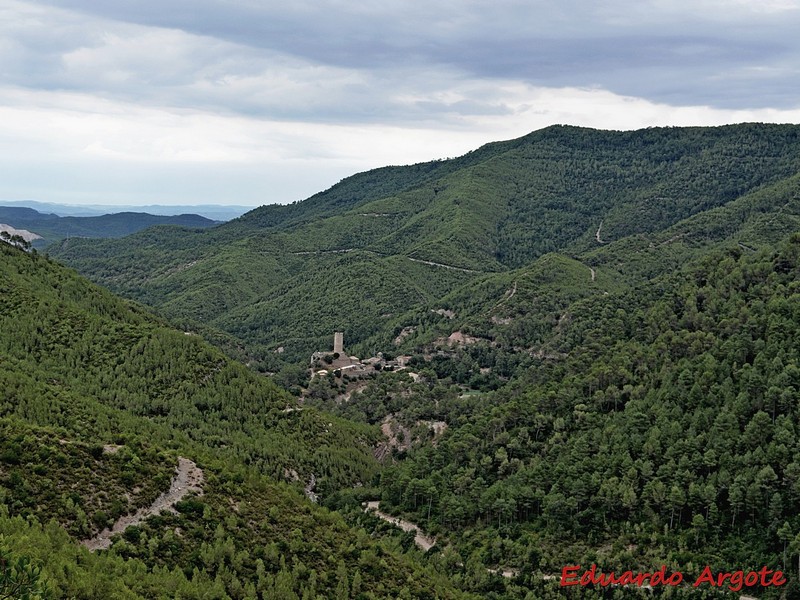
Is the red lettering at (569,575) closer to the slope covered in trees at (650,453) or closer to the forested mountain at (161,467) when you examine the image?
the slope covered in trees at (650,453)

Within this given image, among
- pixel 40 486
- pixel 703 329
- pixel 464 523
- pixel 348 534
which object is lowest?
pixel 464 523

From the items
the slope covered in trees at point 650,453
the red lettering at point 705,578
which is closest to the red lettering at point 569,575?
the slope covered in trees at point 650,453

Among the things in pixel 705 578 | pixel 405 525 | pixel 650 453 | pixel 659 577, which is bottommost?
pixel 405 525

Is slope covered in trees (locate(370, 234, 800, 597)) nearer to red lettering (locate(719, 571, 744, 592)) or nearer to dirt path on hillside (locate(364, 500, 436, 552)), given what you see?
red lettering (locate(719, 571, 744, 592))

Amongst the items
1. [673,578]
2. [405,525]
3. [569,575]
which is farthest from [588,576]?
[405,525]

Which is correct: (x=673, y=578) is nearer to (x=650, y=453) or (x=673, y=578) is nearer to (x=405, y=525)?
(x=650, y=453)

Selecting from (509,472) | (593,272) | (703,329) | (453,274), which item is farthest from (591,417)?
(453,274)

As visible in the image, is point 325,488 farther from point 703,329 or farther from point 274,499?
point 703,329
